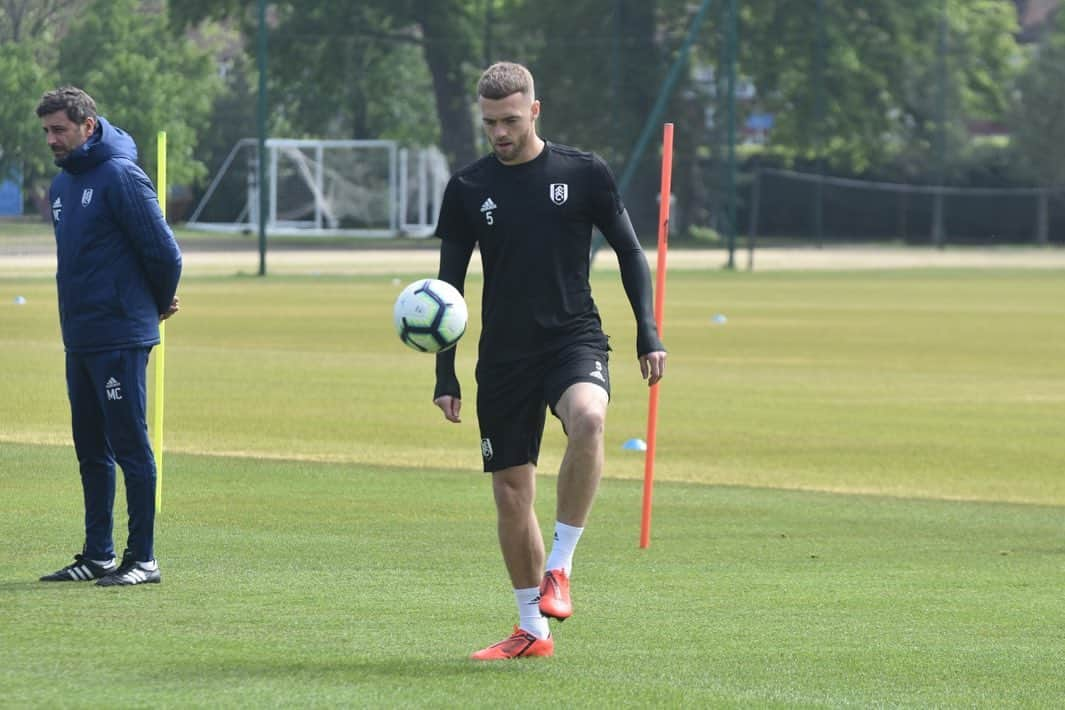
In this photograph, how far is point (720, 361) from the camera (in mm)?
25734

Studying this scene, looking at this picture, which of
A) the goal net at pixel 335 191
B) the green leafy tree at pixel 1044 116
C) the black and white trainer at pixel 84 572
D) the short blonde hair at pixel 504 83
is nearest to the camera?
the short blonde hair at pixel 504 83

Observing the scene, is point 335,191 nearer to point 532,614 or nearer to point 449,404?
point 449,404

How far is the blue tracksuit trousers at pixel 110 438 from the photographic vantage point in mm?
8828

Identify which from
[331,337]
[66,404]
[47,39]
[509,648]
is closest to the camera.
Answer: [509,648]

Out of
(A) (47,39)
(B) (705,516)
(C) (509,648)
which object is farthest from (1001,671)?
(A) (47,39)

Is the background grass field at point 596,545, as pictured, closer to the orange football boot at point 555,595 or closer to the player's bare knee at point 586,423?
the orange football boot at point 555,595

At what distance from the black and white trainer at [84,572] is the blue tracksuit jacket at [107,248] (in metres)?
0.91

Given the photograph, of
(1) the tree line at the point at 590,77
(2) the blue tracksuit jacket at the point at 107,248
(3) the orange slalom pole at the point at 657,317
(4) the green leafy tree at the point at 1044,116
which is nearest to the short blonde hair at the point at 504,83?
(2) the blue tracksuit jacket at the point at 107,248

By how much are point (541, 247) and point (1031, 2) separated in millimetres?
107495

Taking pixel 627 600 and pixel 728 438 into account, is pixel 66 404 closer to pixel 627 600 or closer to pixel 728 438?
pixel 728 438

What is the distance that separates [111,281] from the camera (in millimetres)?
8781

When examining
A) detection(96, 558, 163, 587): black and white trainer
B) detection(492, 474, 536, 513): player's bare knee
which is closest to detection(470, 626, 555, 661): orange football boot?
detection(492, 474, 536, 513): player's bare knee

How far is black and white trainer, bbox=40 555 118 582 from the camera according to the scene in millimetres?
8953

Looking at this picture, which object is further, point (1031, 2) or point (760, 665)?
point (1031, 2)
